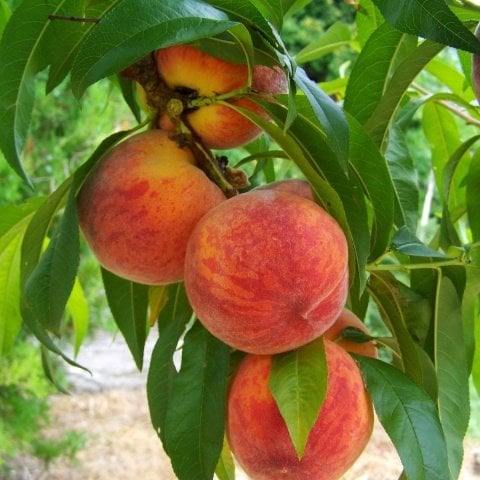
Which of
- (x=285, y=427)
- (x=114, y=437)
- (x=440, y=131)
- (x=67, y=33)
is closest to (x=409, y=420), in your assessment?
(x=285, y=427)

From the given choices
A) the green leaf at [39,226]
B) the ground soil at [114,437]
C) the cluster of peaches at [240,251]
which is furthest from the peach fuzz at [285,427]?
the ground soil at [114,437]

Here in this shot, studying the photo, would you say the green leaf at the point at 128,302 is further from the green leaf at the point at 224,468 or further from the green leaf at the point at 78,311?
the green leaf at the point at 78,311

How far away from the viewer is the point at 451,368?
676mm

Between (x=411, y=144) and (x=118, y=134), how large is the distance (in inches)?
156

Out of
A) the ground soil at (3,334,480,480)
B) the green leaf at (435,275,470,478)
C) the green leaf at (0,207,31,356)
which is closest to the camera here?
the green leaf at (435,275,470,478)

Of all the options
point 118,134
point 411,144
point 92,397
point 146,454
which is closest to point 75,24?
point 118,134

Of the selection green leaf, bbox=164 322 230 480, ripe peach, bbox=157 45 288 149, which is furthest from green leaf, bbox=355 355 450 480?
ripe peach, bbox=157 45 288 149

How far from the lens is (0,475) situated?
2537 mm

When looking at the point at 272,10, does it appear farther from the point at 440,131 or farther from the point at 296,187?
the point at 440,131

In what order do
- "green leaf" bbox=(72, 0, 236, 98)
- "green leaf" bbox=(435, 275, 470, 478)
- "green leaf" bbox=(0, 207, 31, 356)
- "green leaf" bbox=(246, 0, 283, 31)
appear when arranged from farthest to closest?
"green leaf" bbox=(0, 207, 31, 356)
"green leaf" bbox=(435, 275, 470, 478)
"green leaf" bbox=(246, 0, 283, 31)
"green leaf" bbox=(72, 0, 236, 98)

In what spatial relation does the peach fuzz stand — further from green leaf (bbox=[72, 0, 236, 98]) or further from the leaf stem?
green leaf (bbox=[72, 0, 236, 98])

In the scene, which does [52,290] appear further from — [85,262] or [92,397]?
[92,397]

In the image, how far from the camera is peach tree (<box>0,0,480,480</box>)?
49 centimetres

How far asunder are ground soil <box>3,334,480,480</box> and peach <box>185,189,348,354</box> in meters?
2.13
